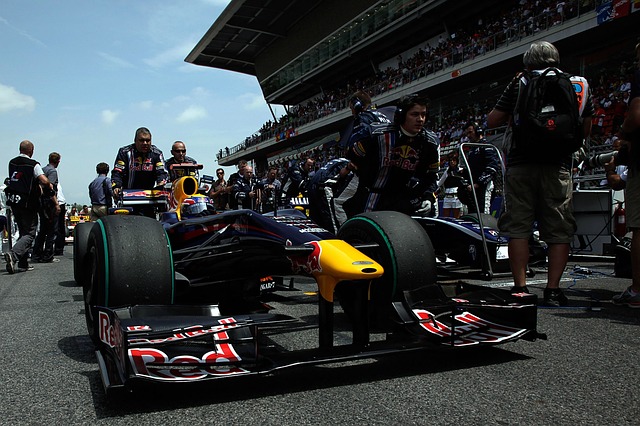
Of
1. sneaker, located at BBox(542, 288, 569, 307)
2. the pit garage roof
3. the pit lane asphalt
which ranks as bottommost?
the pit lane asphalt

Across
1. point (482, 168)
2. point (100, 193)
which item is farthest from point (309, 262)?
point (100, 193)

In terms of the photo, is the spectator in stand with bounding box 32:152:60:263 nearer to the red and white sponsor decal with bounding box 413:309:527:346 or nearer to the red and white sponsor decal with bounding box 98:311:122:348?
the red and white sponsor decal with bounding box 98:311:122:348

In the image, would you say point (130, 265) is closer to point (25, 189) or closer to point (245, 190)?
point (25, 189)

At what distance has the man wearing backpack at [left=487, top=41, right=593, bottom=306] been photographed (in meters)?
3.66

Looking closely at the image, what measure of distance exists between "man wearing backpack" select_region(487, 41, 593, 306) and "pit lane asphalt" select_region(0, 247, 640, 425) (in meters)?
0.74

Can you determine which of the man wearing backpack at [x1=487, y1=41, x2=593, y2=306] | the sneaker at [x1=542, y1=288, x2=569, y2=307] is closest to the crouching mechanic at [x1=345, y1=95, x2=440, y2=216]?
the man wearing backpack at [x1=487, y1=41, x2=593, y2=306]

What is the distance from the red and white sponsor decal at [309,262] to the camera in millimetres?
2424

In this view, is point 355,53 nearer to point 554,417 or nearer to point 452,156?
point 452,156

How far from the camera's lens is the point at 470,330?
2490mm

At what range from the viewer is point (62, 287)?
5777 millimetres

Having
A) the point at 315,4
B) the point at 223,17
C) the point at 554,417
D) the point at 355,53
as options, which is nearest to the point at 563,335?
the point at 554,417

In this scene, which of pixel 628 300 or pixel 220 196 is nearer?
pixel 628 300

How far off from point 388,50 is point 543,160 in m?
31.6

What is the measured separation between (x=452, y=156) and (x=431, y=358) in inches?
316
